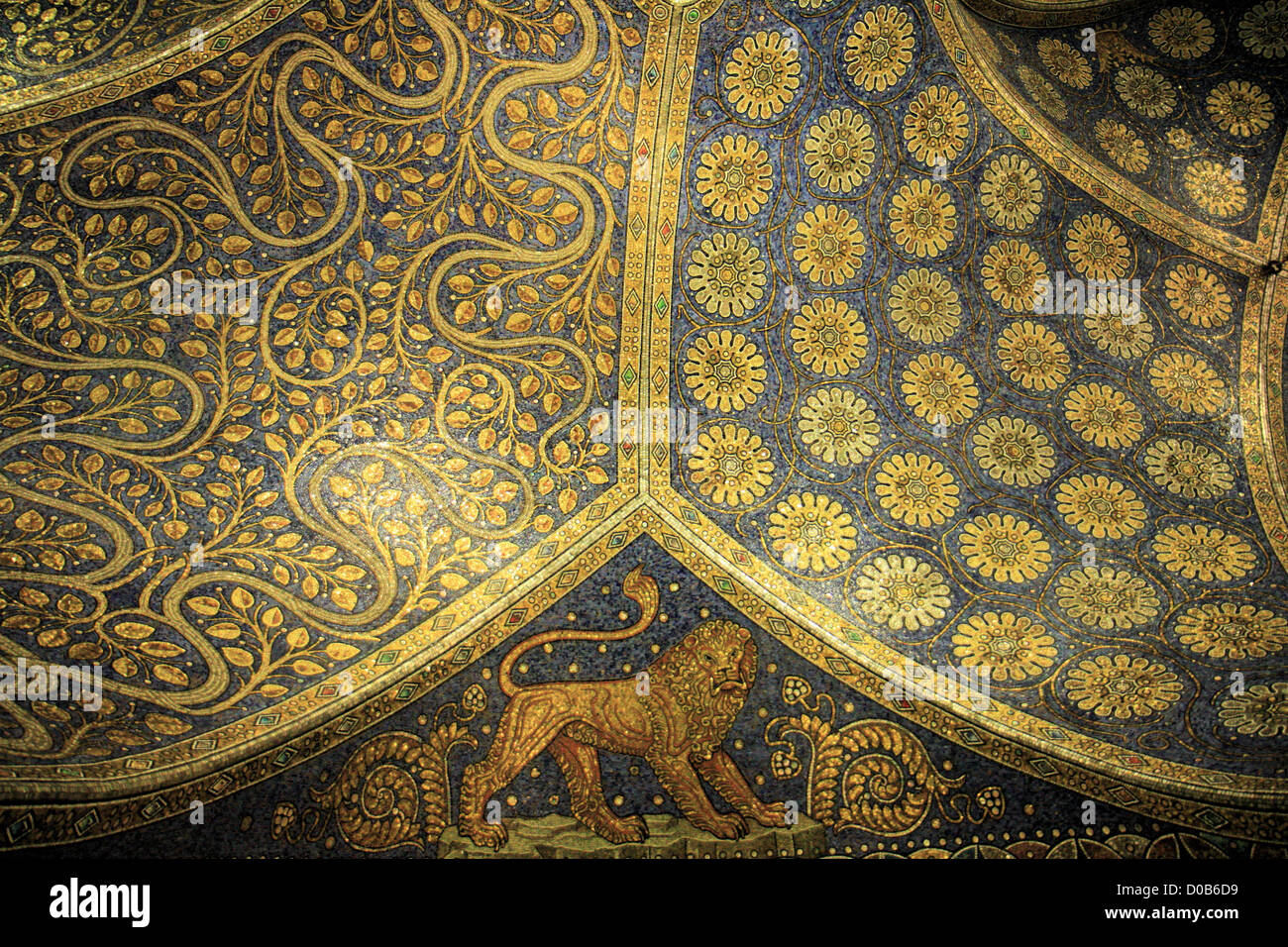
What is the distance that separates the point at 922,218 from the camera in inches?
254

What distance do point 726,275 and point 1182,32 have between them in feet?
12.0

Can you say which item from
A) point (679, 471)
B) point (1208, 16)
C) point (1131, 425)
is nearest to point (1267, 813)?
point (1131, 425)

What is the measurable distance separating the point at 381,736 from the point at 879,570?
345cm

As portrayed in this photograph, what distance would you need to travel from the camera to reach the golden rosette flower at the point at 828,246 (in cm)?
639

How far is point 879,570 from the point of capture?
6.38 metres

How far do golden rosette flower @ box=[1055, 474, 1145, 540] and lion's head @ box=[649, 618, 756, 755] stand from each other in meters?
2.48

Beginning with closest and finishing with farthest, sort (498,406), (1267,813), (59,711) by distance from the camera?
(59,711) < (1267,813) < (498,406)

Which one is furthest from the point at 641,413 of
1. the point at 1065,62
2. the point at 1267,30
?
the point at 1267,30

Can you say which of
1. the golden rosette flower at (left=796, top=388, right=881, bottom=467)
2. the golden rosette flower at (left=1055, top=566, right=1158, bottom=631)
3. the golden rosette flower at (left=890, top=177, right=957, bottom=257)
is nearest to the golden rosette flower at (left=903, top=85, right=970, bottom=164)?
the golden rosette flower at (left=890, top=177, right=957, bottom=257)

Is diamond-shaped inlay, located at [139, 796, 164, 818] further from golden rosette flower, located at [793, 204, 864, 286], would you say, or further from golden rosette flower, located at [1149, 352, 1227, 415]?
golden rosette flower, located at [1149, 352, 1227, 415]

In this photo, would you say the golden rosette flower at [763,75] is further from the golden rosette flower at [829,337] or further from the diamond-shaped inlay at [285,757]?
the diamond-shaped inlay at [285,757]

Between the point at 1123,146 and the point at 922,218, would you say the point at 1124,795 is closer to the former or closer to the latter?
the point at 922,218

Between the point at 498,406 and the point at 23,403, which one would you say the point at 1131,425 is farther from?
the point at 23,403

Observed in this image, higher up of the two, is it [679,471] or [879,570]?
[679,471]
